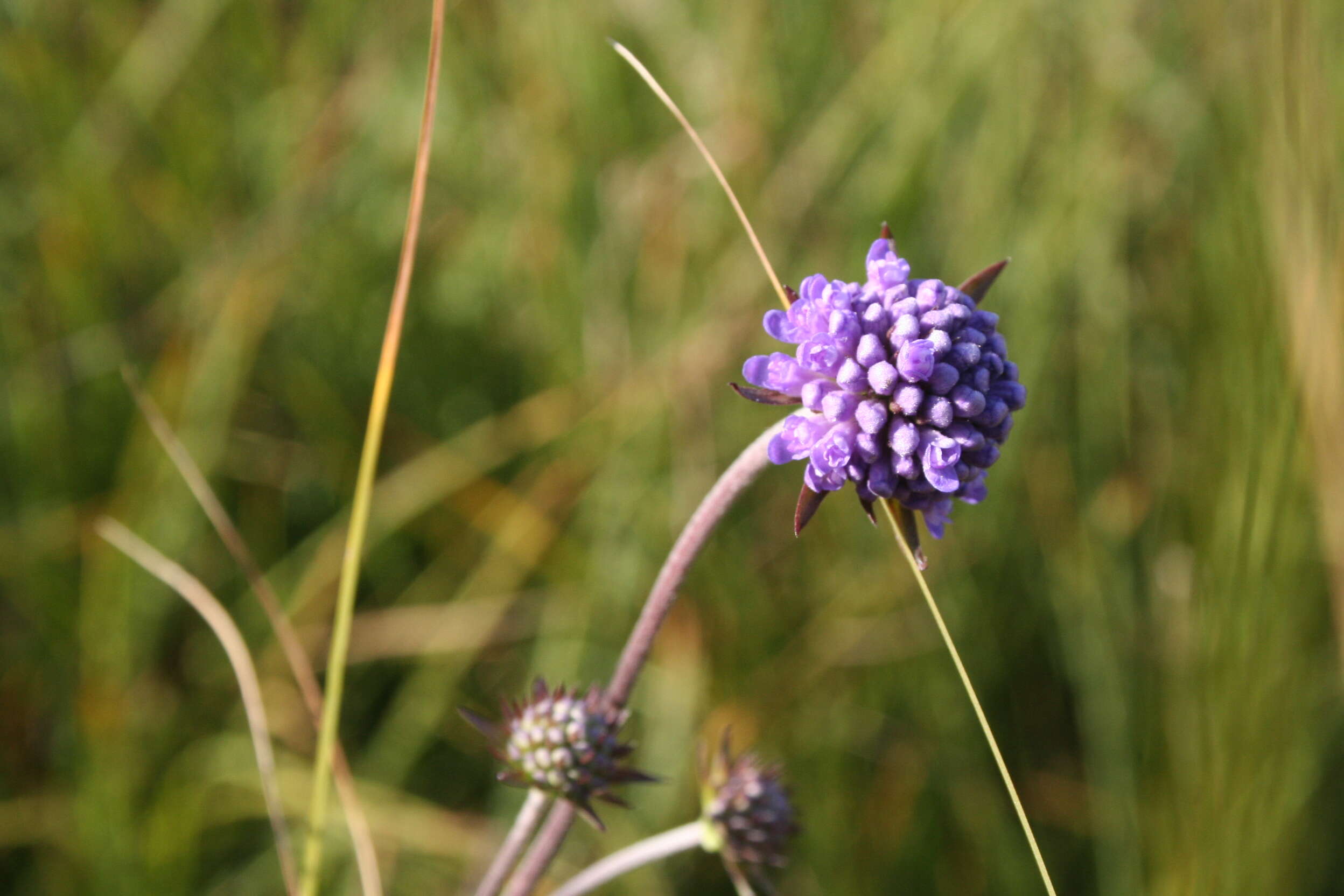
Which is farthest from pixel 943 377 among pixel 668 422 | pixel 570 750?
pixel 668 422

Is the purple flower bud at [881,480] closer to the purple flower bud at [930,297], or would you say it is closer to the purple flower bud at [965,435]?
the purple flower bud at [965,435]

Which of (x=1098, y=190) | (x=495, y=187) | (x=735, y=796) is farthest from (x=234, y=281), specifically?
(x=1098, y=190)

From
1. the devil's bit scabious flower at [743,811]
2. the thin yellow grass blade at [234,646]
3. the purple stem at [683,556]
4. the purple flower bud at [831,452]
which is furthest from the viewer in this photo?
the thin yellow grass blade at [234,646]

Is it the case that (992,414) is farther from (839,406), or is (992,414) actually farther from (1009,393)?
(839,406)

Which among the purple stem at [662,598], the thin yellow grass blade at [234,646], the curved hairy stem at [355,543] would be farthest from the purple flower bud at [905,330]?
the thin yellow grass blade at [234,646]

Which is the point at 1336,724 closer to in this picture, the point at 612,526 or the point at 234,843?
the point at 612,526

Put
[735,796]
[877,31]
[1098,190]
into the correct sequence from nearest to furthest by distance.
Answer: [735,796]
[1098,190]
[877,31]
